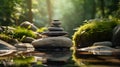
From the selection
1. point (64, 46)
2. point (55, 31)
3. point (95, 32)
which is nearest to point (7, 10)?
point (55, 31)

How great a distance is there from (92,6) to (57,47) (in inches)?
1109

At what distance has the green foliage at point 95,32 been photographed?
1623 centimetres

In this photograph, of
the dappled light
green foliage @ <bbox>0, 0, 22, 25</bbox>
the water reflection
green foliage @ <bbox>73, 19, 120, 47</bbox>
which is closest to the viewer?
the water reflection

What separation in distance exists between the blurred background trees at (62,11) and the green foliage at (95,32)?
8072mm

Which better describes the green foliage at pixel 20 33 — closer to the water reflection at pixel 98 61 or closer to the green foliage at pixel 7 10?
the green foliage at pixel 7 10

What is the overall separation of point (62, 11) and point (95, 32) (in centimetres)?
4100

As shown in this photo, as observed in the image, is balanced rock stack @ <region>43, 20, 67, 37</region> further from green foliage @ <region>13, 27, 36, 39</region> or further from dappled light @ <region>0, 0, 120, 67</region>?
green foliage @ <region>13, 27, 36, 39</region>

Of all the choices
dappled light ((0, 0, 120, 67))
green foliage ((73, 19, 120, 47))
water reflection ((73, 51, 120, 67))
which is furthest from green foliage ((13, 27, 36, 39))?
water reflection ((73, 51, 120, 67))

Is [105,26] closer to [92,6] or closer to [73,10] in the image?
[92,6]

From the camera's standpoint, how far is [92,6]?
4325 centimetres

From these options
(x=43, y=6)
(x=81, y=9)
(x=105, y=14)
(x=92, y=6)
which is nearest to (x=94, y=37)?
(x=105, y=14)

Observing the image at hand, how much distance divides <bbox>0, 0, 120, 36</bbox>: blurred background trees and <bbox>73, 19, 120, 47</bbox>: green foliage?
8.07m

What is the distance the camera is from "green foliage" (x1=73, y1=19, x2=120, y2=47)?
16.2 meters

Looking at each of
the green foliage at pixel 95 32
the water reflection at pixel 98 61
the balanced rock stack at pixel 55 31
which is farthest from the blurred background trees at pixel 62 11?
the water reflection at pixel 98 61
